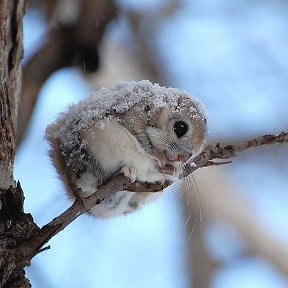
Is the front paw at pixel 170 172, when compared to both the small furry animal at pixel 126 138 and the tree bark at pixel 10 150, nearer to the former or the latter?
the small furry animal at pixel 126 138

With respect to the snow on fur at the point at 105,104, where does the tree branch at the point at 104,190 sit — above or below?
below

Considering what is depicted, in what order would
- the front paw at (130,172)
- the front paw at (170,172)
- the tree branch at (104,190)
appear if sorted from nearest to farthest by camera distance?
1. the tree branch at (104,190)
2. the front paw at (130,172)
3. the front paw at (170,172)

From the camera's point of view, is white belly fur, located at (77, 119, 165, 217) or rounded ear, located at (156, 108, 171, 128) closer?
white belly fur, located at (77, 119, 165, 217)

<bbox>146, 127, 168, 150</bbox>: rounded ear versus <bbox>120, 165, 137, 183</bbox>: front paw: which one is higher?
<bbox>146, 127, 168, 150</bbox>: rounded ear

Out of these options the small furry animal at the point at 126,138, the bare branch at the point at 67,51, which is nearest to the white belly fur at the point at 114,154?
the small furry animal at the point at 126,138

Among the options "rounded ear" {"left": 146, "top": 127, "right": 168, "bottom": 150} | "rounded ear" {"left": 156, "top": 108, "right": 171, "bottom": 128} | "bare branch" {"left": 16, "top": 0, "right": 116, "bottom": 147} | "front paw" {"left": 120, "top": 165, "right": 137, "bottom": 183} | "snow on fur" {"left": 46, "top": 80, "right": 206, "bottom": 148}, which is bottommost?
"front paw" {"left": 120, "top": 165, "right": 137, "bottom": 183}


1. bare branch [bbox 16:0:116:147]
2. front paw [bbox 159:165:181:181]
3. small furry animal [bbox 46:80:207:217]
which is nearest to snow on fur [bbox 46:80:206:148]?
small furry animal [bbox 46:80:207:217]

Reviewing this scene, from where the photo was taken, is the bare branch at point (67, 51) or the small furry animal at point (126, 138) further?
the bare branch at point (67, 51)

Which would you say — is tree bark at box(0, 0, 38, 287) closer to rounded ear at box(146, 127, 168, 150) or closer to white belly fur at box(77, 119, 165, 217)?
white belly fur at box(77, 119, 165, 217)
